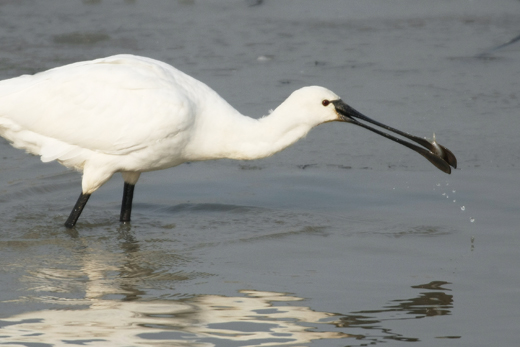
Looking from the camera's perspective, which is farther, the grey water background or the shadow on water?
the grey water background

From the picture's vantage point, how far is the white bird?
265 inches

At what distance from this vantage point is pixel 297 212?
761 cm

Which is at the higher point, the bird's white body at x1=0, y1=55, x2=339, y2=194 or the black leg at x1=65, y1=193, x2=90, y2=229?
the bird's white body at x1=0, y1=55, x2=339, y2=194

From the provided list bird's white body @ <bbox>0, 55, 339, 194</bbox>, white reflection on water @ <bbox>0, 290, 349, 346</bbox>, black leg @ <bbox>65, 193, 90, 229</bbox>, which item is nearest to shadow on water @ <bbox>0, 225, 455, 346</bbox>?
white reflection on water @ <bbox>0, 290, 349, 346</bbox>

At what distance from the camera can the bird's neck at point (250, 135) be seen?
6.80 metres

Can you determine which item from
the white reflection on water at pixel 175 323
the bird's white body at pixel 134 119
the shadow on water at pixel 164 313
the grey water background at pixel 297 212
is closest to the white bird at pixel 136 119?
the bird's white body at pixel 134 119

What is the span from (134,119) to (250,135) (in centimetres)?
95

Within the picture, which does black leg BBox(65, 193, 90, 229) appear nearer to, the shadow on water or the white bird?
the white bird

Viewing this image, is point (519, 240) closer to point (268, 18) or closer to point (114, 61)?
point (114, 61)

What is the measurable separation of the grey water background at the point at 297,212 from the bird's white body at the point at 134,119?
2.21ft

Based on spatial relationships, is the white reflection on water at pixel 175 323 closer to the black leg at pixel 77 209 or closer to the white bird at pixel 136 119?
the white bird at pixel 136 119

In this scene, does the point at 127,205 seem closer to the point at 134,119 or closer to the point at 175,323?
the point at 134,119

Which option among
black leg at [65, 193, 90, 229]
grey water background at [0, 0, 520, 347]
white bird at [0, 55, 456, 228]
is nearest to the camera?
grey water background at [0, 0, 520, 347]

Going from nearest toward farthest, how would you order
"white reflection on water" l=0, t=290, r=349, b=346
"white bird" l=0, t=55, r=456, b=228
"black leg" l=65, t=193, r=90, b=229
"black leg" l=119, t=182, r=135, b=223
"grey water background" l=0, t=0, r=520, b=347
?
"white reflection on water" l=0, t=290, r=349, b=346, "grey water background" l=0, t=0, r=520, b=347, "white bird" l=0, t=55, r=456, b=228, "black leg" l=65, t=193, r=90, b=229, "black leg" l=119, t=182, r=135, b=223
